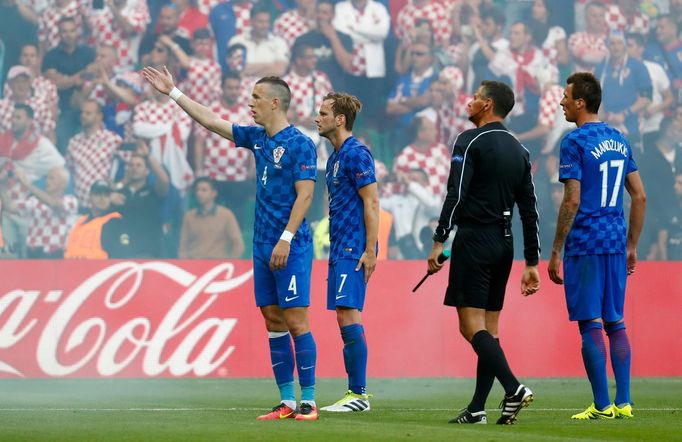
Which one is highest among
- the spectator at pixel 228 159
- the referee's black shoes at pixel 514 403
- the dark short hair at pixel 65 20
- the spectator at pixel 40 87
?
the dark short hair at pixel 65 20

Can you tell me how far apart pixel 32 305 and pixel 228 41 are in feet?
16.5

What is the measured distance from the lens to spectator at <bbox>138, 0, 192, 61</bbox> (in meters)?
16.4

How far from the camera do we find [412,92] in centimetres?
1670

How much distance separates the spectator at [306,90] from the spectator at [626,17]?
4043mm

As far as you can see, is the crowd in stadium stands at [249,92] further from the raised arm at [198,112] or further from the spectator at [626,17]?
the raised arm at [198,112]

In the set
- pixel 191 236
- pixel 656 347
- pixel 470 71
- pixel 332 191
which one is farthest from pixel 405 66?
pixel 332 191

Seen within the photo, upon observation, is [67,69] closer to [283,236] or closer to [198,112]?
[198,112]

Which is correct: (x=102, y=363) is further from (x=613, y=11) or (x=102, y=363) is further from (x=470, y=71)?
(x=613, y=11)

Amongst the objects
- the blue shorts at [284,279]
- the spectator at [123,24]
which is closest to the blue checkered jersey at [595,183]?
the blue shorts at [284,279]

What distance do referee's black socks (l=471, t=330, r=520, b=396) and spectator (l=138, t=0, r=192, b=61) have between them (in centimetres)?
978

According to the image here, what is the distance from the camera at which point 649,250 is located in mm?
16219

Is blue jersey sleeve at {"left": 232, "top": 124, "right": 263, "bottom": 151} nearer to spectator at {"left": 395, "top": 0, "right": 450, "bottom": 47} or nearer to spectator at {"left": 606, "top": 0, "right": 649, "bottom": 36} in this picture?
spectator at {"left": 395, "top": 0, "right": 450, "bottom": 47}

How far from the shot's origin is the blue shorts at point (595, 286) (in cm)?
814

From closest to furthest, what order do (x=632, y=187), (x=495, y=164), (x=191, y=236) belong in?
(x=495, y=164)
(x=632, y=187)
(x=191, y=236)
